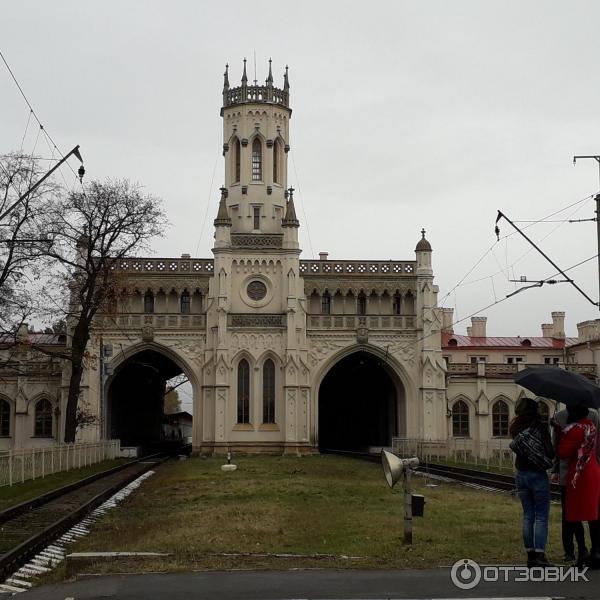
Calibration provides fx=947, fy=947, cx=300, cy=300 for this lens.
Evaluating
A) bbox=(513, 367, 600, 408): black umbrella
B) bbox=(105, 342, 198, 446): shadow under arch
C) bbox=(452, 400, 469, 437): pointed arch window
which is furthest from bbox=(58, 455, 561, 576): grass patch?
bbox=(452, 400, 469, 437): pointed arch window

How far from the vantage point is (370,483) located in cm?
2888

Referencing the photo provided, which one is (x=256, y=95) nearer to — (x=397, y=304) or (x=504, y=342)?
(x=397, y=304)

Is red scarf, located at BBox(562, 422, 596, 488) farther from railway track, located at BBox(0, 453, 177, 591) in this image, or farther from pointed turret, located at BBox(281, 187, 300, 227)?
pointed turret, located at BBox(281, 187, 300, 227)

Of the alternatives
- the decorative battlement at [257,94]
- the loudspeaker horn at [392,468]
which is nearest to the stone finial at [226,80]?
the decorative battlement at [257,94]

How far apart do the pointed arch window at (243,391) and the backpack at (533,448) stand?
4669 centimetres

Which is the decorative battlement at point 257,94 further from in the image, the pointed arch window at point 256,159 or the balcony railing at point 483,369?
the balcony railing at point 483,369

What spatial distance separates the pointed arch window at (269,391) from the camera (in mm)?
57312

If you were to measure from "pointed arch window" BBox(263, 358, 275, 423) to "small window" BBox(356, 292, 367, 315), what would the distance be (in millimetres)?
6688

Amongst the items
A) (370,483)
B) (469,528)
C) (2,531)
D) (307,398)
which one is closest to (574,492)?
(469,528)

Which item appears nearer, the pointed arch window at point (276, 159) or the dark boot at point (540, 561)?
the dark boot at point (540, 561)

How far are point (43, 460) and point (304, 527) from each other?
1859 cm

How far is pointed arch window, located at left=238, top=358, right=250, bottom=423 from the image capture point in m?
57.2

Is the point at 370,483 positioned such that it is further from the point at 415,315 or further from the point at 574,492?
the point at 415,315

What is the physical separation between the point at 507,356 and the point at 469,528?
65.8m
